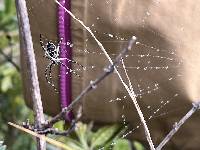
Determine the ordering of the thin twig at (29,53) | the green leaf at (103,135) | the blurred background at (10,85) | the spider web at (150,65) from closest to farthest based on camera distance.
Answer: the thin twig at (29,53) → the spider web at (150,65) → the green leaf at (103,135) → the blurred background at (10,85)

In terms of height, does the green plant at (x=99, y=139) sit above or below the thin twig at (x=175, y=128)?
below

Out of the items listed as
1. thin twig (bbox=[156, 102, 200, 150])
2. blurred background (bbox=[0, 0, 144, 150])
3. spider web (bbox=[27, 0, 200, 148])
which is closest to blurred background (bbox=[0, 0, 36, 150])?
blurred background (bbox=[0, 0, 144, 150])

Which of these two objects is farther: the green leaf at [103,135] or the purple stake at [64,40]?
the green leaf at [103,135]

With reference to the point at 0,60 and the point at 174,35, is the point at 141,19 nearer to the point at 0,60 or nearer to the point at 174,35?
the point at 174,35

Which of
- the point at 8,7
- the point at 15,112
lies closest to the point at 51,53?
the point at 8,7

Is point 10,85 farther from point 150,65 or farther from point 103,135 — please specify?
point 150,65

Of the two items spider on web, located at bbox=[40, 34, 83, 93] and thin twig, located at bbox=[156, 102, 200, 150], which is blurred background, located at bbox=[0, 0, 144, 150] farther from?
thin twig, located at bbox=[156, 102, 200, 150]

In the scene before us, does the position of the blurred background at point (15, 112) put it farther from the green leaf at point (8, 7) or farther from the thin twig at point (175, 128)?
the thin twig at point (175, 128)

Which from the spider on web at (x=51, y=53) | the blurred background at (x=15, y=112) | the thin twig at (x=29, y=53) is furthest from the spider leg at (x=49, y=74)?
the thin twig at (x=29, y=53)

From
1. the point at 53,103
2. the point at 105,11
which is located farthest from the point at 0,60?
the point at 105,11
